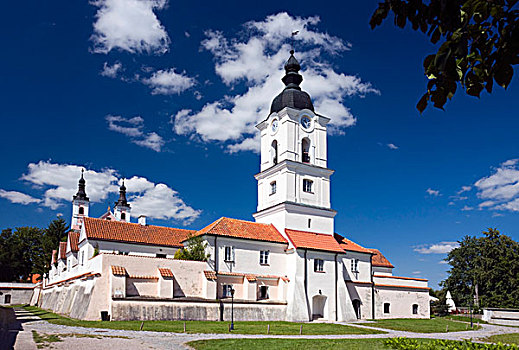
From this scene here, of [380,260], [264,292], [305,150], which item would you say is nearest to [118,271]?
[264,292]

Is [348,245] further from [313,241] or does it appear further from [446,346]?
[446,346]

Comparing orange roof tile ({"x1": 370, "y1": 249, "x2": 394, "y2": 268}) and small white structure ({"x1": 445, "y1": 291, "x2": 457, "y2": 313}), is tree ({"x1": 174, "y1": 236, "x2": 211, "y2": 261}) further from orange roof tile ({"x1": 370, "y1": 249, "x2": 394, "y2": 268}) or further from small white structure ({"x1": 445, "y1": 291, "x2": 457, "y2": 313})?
small white structure ({"x1": 445, "y1": 291, "x2": 457, "y2": 313})

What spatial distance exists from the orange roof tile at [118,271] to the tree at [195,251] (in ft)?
18.3

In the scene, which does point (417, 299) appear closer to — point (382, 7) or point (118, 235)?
point (118, 235)

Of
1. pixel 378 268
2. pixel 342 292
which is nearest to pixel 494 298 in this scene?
pixel 378 268

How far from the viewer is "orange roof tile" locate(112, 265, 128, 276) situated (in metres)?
28.3

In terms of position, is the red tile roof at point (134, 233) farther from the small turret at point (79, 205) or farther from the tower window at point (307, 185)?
the small turret at point (79, 205)

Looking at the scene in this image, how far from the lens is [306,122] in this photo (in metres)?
40.2

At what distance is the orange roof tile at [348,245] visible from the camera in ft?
134

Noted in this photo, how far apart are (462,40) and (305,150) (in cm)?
3706

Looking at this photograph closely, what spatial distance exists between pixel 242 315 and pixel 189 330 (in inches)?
352

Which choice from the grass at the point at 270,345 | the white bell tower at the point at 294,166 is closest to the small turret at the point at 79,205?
the white bell tower at the point at 294,166

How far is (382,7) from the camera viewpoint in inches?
170

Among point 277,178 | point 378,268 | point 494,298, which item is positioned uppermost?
point 277,178
